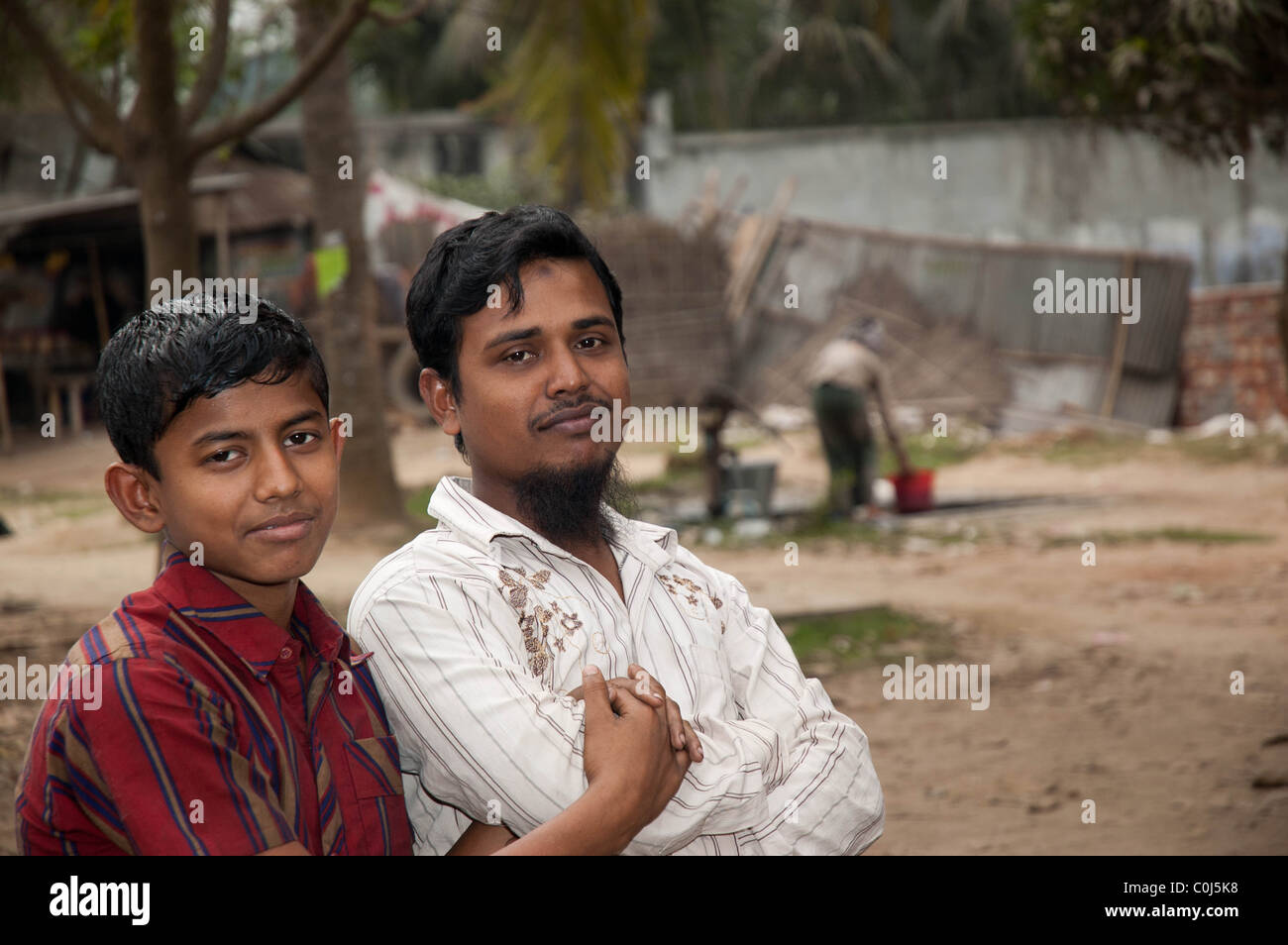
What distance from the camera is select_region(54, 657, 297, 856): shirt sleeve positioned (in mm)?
1431

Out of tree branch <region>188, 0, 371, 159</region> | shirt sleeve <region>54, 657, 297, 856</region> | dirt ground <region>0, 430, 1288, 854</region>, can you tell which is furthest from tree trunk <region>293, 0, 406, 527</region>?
shirt sleeve <region>54, 657, 297, 856</region>

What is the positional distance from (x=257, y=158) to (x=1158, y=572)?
549 inches

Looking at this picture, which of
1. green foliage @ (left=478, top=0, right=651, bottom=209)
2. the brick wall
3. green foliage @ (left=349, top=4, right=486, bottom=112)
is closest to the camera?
green foliage @ (left=478, top=0, right=651, bottom=209)

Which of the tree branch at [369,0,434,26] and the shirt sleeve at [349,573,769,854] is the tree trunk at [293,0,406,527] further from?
the shirt sleeve at [349,573,769,854]

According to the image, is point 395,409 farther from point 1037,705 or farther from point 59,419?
point 1037,705

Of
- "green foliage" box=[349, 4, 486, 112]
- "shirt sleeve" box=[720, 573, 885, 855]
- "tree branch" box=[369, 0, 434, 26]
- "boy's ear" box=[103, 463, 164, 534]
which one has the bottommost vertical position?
"shirt sleeve" box=[720, 573, 885, 855]

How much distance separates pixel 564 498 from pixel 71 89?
3.91 metres

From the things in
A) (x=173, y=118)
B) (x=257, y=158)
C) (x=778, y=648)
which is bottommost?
(x=778, y=648)

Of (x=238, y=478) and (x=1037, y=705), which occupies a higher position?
(x=238, y=478)

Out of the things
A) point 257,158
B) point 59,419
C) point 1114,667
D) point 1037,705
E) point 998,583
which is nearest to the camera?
point 1037,705

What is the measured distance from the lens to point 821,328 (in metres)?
15.9

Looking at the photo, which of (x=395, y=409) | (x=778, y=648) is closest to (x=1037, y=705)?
(x=778, y=648)

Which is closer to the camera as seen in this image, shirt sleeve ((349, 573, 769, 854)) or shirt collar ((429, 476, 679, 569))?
shirt sleeve ((349, 573, 769, 854))

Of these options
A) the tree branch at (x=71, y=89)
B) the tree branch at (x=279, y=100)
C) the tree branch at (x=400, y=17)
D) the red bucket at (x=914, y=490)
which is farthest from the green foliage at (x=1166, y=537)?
→ the tree branch at (x=71, y=89)
